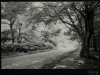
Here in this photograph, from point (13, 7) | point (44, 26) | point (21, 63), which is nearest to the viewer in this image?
point (21, 63)

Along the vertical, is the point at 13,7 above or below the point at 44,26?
above

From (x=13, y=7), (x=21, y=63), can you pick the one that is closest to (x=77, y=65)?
(x=21, y=63)

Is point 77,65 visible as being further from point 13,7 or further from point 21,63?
point 13,7

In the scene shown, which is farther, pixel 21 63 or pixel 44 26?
pixel 44 26

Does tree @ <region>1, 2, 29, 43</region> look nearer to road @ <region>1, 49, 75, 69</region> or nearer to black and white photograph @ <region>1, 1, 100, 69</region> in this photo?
black and white photograph @ <region>1, 1, 100, 69</region>

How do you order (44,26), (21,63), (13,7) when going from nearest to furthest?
(21,63) < (13,7) < (44,26)

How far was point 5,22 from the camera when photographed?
1139 cm

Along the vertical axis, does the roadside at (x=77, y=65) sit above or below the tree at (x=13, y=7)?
below

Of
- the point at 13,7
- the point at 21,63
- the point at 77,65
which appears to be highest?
the point at 13,7

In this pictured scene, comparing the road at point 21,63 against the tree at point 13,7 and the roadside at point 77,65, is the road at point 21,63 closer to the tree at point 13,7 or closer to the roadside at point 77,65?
the roadside at point 77,65

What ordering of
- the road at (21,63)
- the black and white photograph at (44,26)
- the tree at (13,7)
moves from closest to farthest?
the road at (21,63)
the black and white photograph at (44,26)
the tree at (13,7)

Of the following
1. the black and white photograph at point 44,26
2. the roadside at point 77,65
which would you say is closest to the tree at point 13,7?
the black and white photograph at point 44,26
